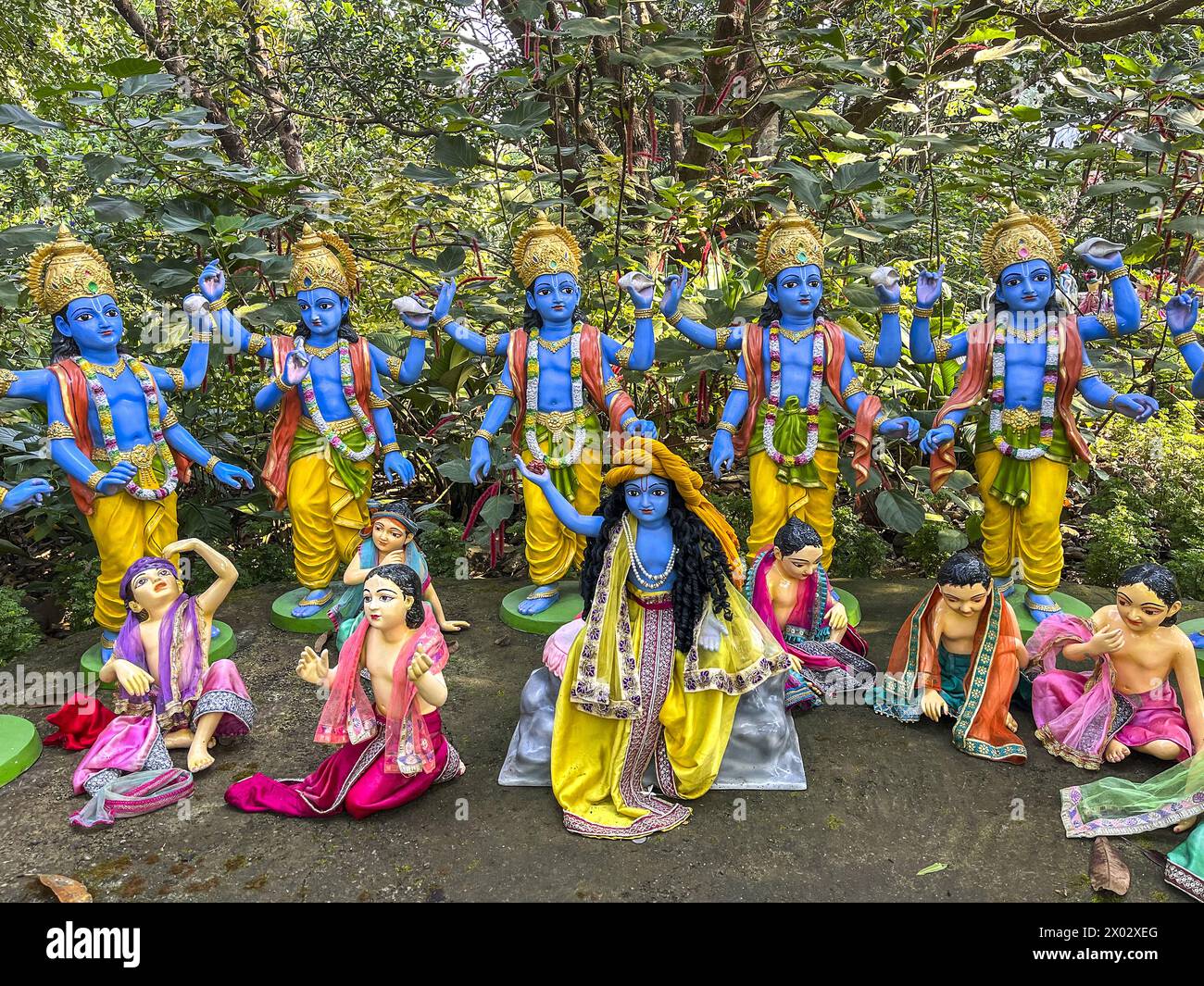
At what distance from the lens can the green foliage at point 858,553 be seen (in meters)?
5.64

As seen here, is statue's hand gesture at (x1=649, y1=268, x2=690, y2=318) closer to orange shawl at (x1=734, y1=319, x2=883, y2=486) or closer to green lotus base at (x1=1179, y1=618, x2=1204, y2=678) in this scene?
orange shawl at (x1=734, y1=319, x2=883, y2=486)

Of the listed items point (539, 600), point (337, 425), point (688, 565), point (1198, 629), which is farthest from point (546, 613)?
point (1198, 629)

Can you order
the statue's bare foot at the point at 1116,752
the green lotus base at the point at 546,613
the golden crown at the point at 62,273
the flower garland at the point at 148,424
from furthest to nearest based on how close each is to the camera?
the green lotus base at the point at 546,613, the flower garland at the point at 148,424, the golden crown at the point at 62,273, the statue's bare foot at the point at 1116,752

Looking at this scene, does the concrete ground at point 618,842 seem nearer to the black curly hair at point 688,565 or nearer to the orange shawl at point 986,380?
the black curly hair at point 688,565

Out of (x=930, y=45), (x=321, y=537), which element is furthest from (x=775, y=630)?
(x=930, y=45)

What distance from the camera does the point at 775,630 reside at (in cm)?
390

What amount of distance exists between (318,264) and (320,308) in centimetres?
22

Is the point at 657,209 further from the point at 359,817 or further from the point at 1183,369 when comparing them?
the point at 1183,369

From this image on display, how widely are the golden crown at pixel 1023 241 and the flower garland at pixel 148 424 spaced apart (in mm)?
4103

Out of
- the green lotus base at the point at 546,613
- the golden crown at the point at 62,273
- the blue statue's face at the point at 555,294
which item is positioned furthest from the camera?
the green lotus base at the point at 546,613

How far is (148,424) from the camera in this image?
14.6 ft

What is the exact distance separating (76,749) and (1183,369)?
704cm

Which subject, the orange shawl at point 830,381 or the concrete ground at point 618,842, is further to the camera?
the orange shawl at point 830,381

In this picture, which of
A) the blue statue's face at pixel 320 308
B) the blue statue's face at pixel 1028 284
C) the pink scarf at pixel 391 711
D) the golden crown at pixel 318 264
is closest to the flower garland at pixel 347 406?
the blue statue's face at pixel 320 308
